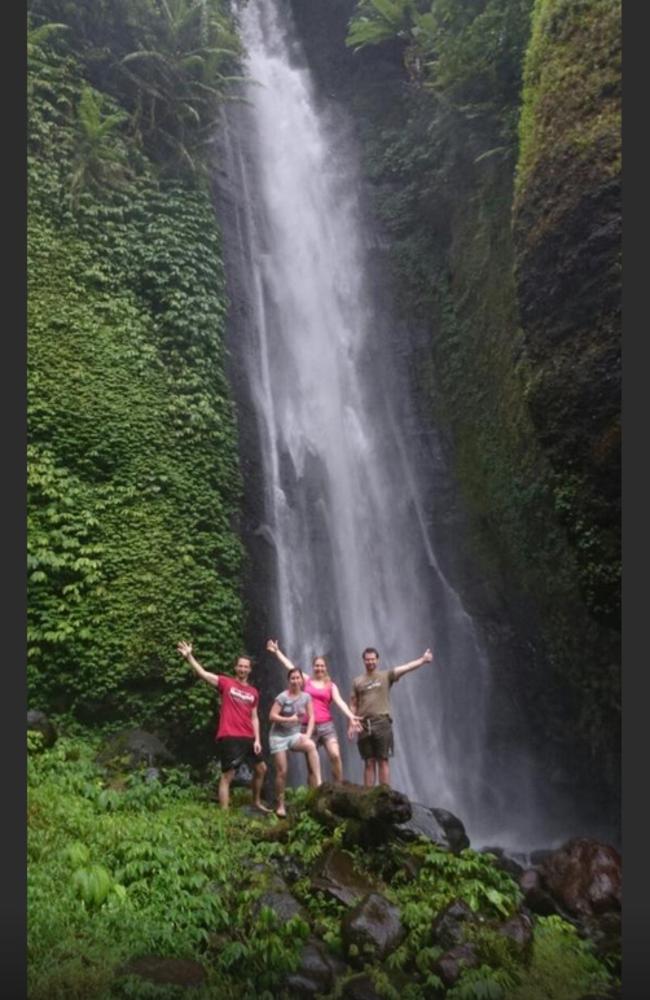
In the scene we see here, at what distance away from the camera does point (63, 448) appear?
1025cm

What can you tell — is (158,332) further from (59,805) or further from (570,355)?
(59,805)

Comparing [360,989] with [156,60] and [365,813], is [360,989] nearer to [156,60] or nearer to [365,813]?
[365,813]

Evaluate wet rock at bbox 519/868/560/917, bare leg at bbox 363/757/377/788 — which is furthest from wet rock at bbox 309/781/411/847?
wet rock at bbox 519/868/560/917

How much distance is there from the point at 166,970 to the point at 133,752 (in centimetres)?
354

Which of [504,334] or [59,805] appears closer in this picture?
[59,805]

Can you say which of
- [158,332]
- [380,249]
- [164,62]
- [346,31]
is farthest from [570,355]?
[346,31]

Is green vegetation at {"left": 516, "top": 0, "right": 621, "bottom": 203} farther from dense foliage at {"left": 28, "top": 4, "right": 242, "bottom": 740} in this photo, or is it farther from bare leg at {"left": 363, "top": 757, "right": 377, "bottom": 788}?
bare leg at {"left": 363, "top": 757, "right": 377, "bottom": 788}

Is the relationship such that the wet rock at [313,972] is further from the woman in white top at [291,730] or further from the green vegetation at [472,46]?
the green vegetation at [472,46]

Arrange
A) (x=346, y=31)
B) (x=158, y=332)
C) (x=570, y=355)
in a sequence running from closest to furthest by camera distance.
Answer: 1. (x=570, y=355)
2. (x=158, y=332)
3. (x=346, y=31)

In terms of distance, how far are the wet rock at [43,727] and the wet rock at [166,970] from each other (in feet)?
11.2

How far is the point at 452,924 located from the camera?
6.37 meters

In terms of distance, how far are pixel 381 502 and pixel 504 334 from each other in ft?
10.7

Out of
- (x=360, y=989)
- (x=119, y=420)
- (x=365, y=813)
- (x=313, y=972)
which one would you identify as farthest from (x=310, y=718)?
(x=119, y=420)

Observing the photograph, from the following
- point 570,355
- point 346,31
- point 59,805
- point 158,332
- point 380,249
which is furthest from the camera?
point 346,31
